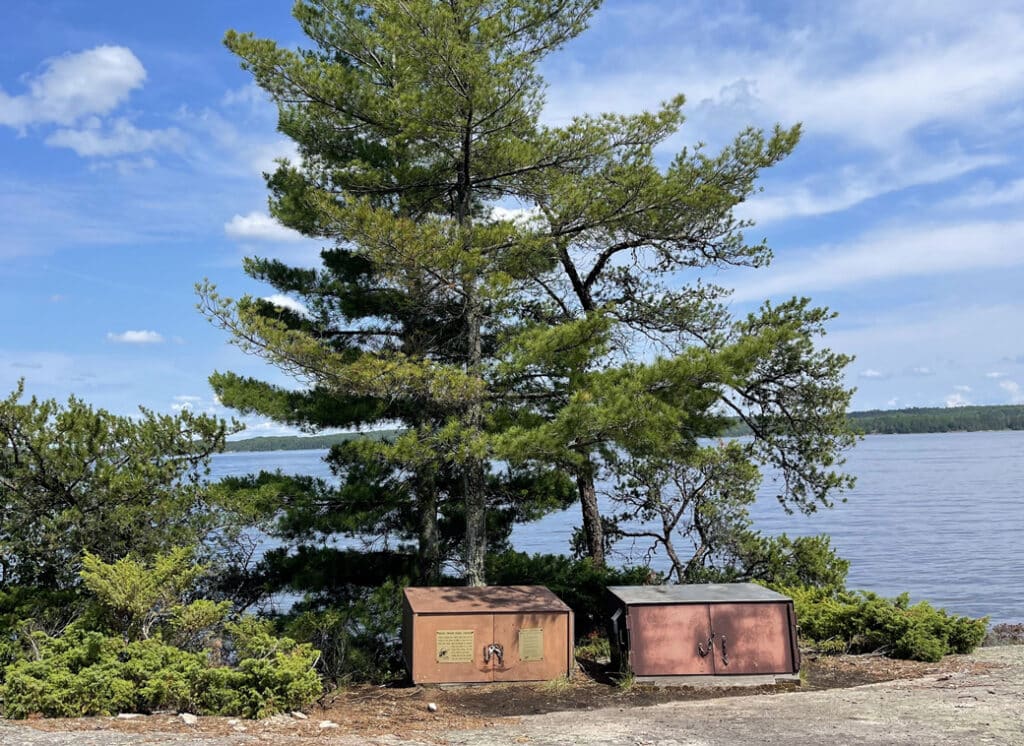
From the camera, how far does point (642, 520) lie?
631 inches

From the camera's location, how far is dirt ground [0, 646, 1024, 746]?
772 cm

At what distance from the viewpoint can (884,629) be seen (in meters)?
12.3

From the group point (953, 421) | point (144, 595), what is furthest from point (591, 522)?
point (953, 421)

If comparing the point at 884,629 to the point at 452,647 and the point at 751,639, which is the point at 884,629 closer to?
the point at 751,639

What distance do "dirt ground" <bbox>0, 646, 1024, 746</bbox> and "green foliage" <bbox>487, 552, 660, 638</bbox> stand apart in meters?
3.07

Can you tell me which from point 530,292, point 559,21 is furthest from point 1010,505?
point 559,21

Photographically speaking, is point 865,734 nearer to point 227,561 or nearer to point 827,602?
point 827,602

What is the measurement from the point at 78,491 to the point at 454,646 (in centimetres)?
518

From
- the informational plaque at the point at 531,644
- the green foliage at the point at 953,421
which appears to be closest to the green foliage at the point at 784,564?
the informational plaque at the point at 531,644

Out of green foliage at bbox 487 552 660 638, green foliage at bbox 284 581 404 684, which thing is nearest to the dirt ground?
green foliage at bbox 284 581 404 684

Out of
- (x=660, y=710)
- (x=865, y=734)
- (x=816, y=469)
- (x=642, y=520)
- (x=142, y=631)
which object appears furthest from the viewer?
(x=642, y=520)

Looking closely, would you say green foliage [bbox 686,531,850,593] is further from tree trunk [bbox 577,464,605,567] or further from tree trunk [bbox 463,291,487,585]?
tree trunk [bbox 463,291,487,585]

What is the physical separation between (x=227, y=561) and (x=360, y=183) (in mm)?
6419

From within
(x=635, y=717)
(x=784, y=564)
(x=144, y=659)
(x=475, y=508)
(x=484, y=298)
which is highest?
(x=484, y=298)
